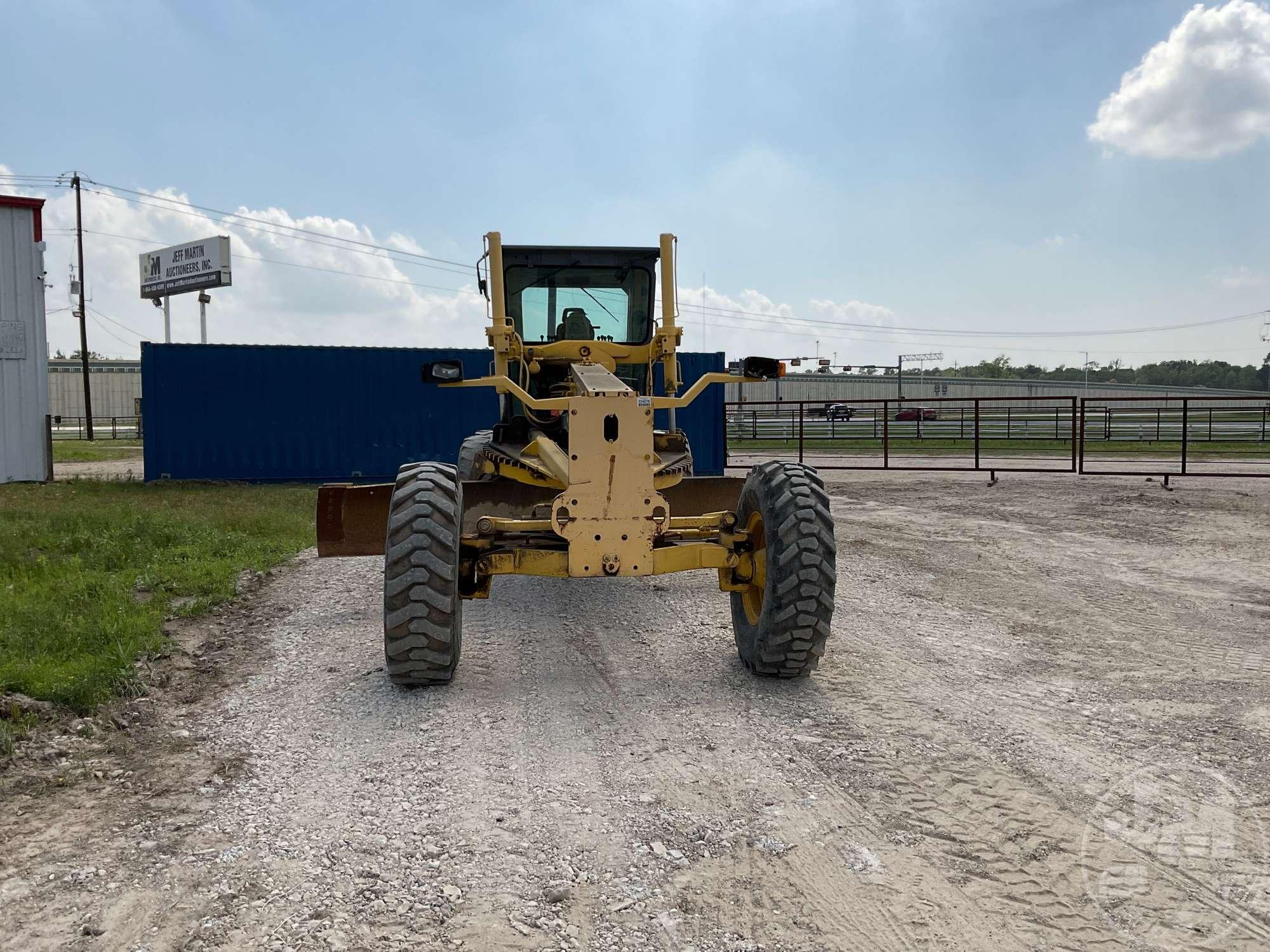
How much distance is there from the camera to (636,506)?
521 cm

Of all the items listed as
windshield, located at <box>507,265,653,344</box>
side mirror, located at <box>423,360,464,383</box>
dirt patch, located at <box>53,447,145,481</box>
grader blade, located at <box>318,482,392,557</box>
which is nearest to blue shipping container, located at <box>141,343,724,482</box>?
dirt patch, located at <box>53,447,145,481</box>

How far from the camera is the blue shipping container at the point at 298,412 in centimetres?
1794

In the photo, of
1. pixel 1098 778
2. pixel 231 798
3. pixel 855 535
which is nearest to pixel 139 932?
pixel 231 798

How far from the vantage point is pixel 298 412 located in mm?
18344

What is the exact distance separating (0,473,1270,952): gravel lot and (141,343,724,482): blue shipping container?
11.9m

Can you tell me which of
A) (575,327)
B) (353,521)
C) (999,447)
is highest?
(575,327)

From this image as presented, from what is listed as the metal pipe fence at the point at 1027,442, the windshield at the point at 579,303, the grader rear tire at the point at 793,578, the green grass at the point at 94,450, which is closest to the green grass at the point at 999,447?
the metal pipe fence at the point at 1027,442

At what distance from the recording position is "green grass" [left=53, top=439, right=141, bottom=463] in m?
26.9

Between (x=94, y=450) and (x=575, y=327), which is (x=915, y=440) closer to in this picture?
(x=575, y=327)

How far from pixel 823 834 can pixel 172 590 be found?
6182mm

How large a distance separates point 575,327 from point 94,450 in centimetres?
2918

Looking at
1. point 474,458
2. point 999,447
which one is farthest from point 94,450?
point 999,447

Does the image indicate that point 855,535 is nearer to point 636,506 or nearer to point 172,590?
point 636,506

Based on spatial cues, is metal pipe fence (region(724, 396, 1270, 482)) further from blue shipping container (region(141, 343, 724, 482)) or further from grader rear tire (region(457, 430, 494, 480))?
grader rear tire (region(457, 430, 494, 480))
